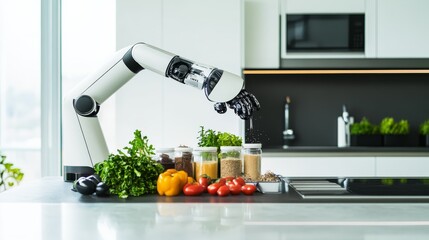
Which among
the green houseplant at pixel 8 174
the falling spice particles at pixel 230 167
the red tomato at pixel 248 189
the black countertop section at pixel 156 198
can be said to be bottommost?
the green houseplant at pixel 8 174

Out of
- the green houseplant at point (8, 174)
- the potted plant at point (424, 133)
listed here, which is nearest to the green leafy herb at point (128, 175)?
the green houseplant at point (8, 174)

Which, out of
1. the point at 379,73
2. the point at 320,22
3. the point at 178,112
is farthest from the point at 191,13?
the point at 379,73

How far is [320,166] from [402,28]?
1.34 metres

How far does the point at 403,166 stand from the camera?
13.5ft

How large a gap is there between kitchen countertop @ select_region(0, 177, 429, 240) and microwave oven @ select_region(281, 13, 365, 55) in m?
2.34

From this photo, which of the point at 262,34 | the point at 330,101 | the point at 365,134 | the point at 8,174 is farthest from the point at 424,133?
the point at 8,174

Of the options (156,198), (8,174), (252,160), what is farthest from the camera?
(8,174)

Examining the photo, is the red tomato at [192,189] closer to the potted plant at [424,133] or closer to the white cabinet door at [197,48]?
the white cabinet door at [197,48]

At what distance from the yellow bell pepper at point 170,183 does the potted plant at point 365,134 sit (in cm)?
257

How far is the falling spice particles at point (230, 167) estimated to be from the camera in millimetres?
2465

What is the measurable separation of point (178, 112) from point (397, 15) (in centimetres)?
196

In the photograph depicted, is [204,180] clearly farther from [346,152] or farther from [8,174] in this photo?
[8,174]

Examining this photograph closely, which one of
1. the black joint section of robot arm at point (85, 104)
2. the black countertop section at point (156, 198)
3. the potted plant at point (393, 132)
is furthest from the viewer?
the potted plant at point (393, 132)

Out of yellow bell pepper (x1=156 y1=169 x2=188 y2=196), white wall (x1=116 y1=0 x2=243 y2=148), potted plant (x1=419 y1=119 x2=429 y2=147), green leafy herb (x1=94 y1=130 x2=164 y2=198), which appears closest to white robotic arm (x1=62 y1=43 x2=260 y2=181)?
green leafy herb (x1=94 y1=130 x2=164 y2=198)
